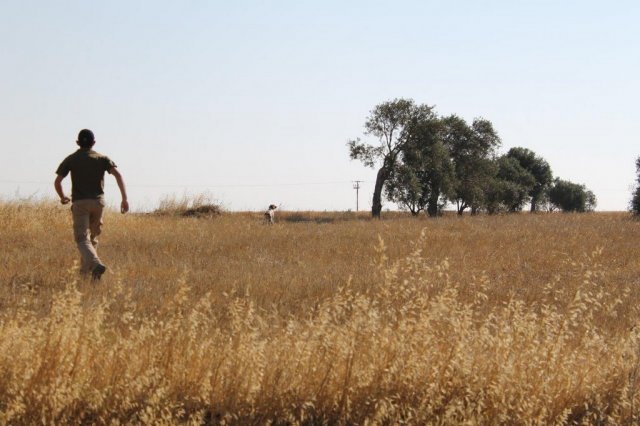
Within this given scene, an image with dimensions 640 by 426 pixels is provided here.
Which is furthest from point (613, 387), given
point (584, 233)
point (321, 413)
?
point (584, 233)

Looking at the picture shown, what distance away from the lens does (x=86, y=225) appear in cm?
1031

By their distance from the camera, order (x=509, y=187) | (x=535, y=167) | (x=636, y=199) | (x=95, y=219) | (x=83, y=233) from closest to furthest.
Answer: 1. (x=83, y=233)
2. (x=95, y=219)
3. (x=636, y=199)
4. (x=509, y=187)
5. (x=535, y=167)

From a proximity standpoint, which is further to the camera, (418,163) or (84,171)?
(418,163)

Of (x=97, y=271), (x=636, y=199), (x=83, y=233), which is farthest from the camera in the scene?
(x=636, y=199)

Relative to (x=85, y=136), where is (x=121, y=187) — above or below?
below

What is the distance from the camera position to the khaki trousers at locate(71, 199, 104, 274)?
9.98m

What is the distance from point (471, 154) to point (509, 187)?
9.48 meters

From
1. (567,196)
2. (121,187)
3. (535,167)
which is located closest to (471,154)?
(535,167)

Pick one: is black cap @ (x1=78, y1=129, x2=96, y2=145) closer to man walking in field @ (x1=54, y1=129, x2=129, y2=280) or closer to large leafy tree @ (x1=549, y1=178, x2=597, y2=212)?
man walking in field @ (x1=54, y1=129, x2=129, y2=280)

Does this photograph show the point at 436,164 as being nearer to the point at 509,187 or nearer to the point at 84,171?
the point at 509,187

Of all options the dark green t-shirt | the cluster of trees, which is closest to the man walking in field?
the dark green t-shirt

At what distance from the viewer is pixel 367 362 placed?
518 centimetres

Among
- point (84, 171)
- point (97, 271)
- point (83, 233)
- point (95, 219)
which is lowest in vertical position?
point (97, 271)

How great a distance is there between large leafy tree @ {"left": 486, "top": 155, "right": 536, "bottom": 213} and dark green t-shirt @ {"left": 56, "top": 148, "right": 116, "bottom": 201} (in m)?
51.8
